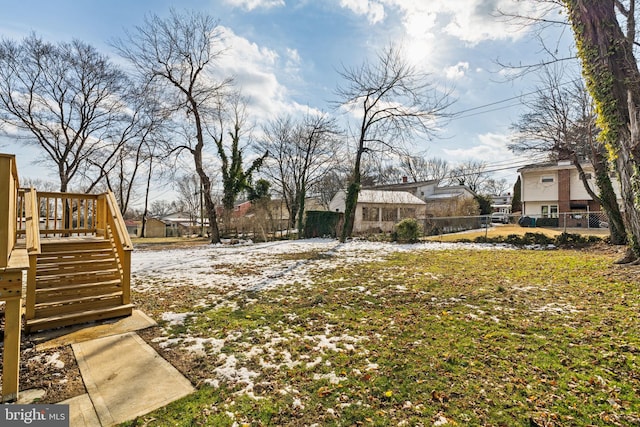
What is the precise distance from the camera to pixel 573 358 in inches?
114

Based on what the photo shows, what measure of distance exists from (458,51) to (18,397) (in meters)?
13.9

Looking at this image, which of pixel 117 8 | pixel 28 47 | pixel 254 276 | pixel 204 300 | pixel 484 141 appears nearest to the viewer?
pixel 204 300

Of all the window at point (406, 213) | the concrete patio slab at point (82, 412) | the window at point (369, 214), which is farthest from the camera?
the window at point (406, 213)

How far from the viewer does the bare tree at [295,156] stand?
1035 inches

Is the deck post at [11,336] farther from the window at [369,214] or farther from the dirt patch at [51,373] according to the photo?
the window at [369,214]

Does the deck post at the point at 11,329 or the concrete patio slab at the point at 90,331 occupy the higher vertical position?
the deck post at the point at 11,329

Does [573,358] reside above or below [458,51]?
below

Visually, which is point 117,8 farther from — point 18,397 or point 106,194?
point 18,397

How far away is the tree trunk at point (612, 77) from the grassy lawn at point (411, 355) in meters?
2.31

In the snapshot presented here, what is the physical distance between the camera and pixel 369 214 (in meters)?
24.6

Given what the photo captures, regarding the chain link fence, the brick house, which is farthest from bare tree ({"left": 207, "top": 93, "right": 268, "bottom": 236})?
the brick house

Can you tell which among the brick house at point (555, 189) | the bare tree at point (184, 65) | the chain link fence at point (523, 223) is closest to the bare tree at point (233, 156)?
the bare tree at point (184, 65)

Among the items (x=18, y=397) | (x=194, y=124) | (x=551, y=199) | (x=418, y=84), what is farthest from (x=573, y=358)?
(x=551, y=199)

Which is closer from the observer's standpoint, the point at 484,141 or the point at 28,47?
the point at 28,47
